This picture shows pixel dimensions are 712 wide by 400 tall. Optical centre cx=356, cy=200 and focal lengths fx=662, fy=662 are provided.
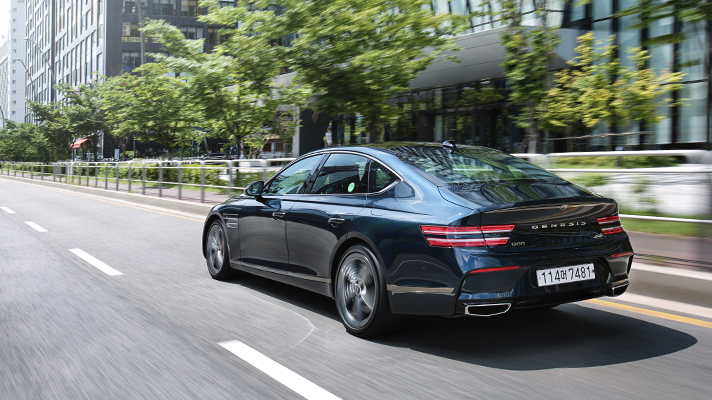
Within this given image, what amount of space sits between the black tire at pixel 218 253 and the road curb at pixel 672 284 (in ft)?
13.1

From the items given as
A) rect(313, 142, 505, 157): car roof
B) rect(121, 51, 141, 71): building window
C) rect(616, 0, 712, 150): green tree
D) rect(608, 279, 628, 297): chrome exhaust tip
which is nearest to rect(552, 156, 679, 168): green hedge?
rect(616, 0, 712, 150): green tree

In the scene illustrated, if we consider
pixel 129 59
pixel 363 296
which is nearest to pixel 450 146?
pixel 363 296

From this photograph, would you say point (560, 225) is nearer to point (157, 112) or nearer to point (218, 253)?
point (218, 253)

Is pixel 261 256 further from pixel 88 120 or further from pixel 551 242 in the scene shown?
pixel 88 120

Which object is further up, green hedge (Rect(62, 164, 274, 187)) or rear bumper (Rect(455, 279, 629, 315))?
green hedge (Rect(62, 164, 274, 187))

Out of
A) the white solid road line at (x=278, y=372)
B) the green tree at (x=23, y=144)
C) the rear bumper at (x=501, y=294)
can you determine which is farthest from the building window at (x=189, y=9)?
the rear bumper at (x=501, y=294)

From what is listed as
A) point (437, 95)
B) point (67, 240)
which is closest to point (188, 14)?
point (437, 95)

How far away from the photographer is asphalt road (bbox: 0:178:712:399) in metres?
3.61

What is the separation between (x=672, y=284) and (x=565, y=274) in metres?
2.25

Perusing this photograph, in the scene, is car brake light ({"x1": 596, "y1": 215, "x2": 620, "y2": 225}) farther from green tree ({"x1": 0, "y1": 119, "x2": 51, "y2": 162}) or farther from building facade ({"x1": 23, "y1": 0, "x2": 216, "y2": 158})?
building facade ({"x1": 23, "y1": 0, "x2": 216, "y2": 158})

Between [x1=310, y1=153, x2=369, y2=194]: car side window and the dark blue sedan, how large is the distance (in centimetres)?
1

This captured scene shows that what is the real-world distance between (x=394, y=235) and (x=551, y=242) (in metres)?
0.99

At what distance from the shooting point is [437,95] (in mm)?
29562

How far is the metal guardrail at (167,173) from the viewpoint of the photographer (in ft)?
47.8
